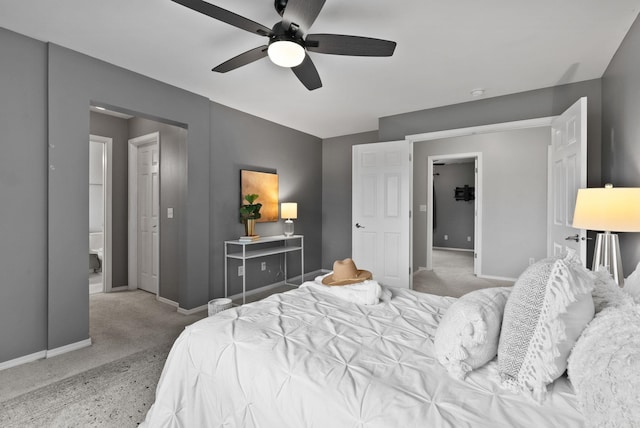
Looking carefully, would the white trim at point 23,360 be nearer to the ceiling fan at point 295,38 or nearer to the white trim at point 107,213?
the white trim at point 107,213

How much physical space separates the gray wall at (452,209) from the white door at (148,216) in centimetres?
679

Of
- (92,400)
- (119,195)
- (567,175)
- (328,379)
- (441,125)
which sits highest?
(441,125)

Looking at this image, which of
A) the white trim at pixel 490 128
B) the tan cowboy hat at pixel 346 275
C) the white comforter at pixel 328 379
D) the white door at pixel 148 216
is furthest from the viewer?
the white door at pixel 148 216

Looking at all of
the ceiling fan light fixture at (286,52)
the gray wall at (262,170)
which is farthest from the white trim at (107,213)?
the ceiling fan light fixture at (286,52)

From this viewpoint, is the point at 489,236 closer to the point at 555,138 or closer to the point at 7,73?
the point at 555,138

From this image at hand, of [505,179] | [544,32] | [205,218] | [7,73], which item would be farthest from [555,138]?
[7,73]

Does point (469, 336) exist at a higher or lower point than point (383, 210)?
lower

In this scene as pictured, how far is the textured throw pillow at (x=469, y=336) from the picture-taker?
1103 millimetres

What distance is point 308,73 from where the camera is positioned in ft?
7.80

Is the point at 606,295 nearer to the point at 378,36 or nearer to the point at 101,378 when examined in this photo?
the point at 378,36

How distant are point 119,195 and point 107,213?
1.03ft

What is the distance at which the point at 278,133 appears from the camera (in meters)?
4.86

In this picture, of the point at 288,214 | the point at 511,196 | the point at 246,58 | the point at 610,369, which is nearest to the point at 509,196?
the point at 511,196

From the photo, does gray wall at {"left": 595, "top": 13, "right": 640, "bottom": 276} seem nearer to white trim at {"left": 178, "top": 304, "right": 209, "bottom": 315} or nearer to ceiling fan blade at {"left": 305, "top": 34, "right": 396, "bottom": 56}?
ceiling fan blade at {"left": 305, "top": 34, "right": 396, "bottom": 56}
